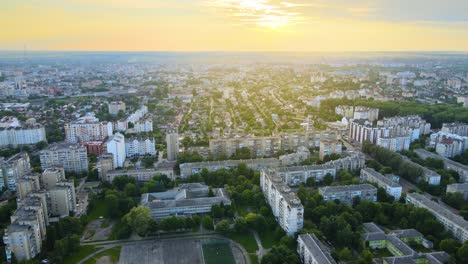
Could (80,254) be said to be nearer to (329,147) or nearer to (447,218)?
(447,218)

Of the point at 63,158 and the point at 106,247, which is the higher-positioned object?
the point at 63,158

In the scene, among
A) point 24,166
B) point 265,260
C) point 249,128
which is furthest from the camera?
point 249,128

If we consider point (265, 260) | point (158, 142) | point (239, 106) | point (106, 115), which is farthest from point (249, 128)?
point (265, 260)

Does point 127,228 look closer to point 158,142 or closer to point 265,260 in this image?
point 265,260

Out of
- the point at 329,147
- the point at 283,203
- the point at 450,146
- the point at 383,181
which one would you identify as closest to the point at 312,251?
the point at 283,203

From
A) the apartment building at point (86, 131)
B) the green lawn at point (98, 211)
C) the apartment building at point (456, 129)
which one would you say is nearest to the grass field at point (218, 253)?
the green lawn at point (98, 211)
